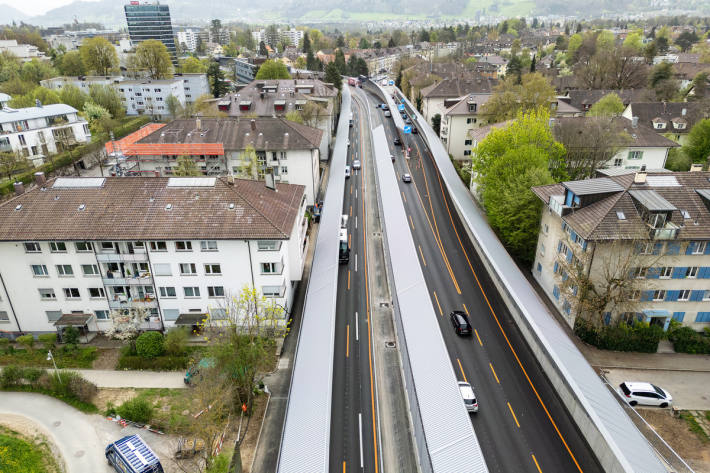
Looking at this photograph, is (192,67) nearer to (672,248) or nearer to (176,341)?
(176,341)

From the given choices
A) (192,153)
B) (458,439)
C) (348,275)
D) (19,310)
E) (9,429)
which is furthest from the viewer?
(192,153)

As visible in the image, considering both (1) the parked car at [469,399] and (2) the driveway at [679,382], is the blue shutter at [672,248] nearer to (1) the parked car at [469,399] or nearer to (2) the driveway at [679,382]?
(2) the driveway at [679,382]

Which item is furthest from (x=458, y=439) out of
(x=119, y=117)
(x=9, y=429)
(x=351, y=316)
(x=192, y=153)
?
(x=119, y=117)

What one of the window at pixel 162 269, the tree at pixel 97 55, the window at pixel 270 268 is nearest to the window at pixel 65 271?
the window at pixel 162 269

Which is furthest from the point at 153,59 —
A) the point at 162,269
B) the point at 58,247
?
the point at 162,269

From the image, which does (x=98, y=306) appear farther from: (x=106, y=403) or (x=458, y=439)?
(x=458, y=439)
